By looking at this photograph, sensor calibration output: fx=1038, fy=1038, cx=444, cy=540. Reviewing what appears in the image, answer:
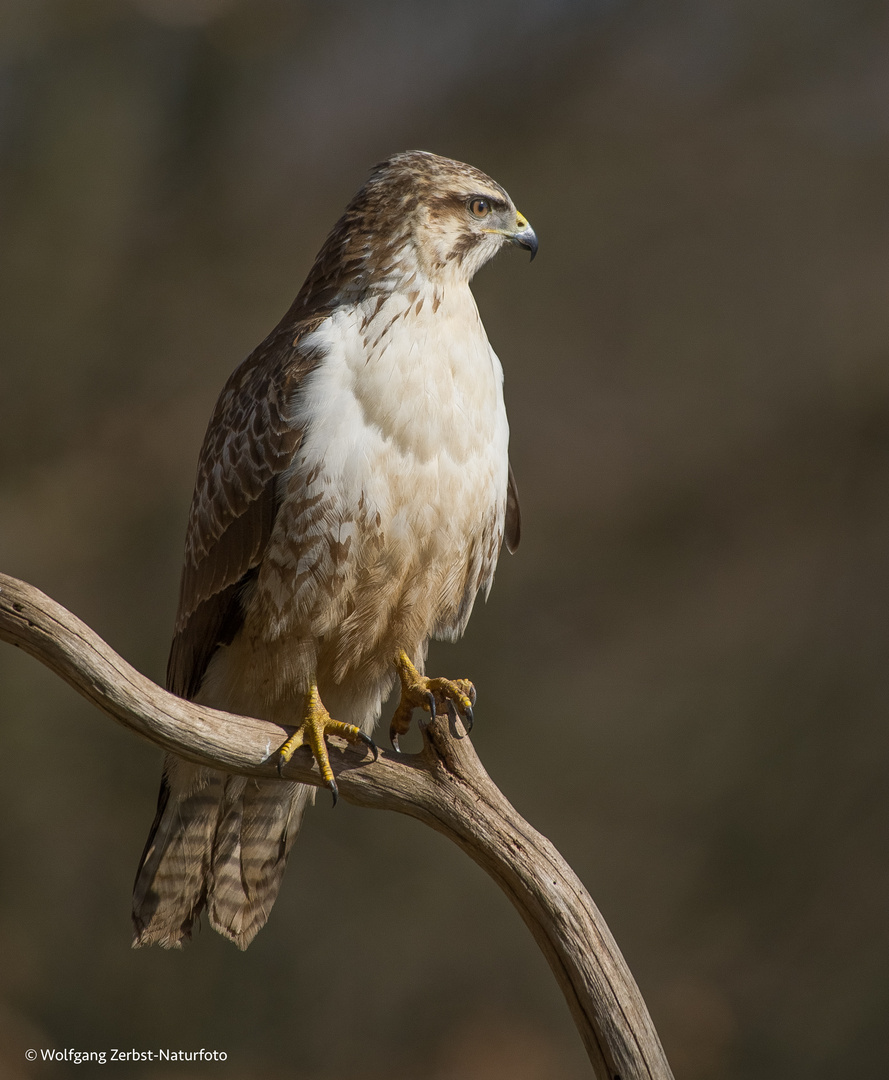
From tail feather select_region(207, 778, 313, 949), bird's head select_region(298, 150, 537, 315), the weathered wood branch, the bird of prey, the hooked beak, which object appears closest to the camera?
the weathered wood branch

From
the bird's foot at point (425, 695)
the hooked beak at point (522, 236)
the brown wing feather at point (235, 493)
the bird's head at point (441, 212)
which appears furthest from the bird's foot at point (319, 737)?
the hooked beak at point (522, 236)

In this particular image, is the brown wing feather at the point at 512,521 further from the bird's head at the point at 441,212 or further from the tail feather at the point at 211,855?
the tail feather at the point at 211,855

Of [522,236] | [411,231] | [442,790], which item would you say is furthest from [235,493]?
[522,236]

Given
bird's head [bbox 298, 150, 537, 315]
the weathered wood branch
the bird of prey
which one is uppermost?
bird's head [bbox 298, 150, 537, 315]

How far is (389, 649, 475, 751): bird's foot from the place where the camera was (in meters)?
2.58

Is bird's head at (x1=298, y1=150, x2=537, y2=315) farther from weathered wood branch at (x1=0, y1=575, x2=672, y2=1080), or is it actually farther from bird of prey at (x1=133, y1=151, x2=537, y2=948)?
weathered wood branch at (x1=0, y1=575, x2=672, y2=1080)

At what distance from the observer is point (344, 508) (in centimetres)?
245

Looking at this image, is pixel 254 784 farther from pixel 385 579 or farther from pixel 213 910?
pixel 385 579

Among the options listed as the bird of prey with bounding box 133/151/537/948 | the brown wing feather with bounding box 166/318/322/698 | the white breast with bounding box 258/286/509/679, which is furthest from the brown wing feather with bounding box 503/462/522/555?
the brown wing feather with bounding box 166/318/322/698

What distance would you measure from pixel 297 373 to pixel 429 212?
0.55m

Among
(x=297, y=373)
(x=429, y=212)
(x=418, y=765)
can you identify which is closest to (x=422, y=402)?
(x=297, y=373)

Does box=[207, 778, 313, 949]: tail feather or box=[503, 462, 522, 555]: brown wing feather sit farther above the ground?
box=[503, 462, 522, 555]: brown wing feather

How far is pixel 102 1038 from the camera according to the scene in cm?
634

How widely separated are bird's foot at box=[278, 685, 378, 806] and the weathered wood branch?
0.02 m
